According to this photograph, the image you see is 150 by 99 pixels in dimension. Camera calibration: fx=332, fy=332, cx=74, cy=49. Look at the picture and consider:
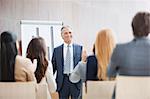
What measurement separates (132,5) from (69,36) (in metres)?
2.43

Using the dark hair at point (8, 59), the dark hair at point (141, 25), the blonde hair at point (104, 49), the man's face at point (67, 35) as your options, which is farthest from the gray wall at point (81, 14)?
the dark hair at point (141, 25)

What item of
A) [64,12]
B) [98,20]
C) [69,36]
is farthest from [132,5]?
[69,36]

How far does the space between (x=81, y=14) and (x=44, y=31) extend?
82cm

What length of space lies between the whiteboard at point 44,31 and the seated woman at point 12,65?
3.09 meters

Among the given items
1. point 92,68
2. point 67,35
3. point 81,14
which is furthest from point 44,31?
point 92,68

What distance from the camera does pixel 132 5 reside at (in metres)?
6.64

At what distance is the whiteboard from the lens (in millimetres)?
6098

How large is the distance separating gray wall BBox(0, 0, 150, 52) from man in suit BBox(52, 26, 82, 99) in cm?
170

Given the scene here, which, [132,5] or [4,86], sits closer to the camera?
[4,86]

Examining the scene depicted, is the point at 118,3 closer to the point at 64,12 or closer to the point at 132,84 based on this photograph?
the point at 64,12

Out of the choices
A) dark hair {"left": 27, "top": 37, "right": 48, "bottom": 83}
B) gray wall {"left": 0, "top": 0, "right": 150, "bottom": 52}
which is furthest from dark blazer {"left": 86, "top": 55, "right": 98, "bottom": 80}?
gray wall {"left": 0, "top": 0, "right": 150, "bottom": 52}

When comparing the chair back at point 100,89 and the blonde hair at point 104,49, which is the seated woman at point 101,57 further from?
the chair back at point 100,89

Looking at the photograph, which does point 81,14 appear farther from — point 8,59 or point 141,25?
point 141,25

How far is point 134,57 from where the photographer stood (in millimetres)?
2344
